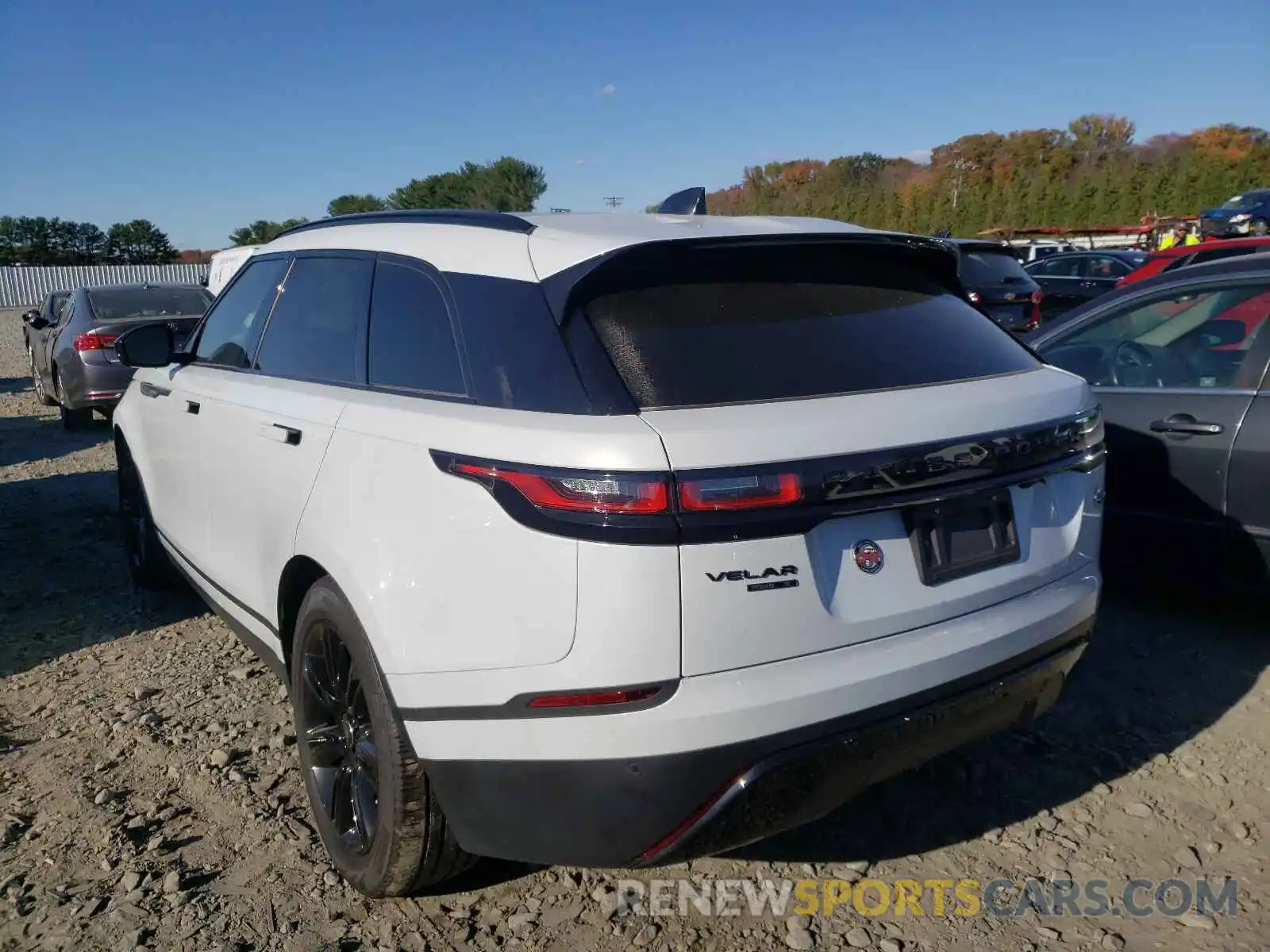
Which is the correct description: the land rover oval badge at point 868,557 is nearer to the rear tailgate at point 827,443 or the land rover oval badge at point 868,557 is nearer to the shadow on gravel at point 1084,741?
the rear tailgate at point 827,443

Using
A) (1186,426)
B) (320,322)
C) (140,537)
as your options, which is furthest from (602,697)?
(140,537)

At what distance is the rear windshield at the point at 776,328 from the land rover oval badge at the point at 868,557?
349 millimetres

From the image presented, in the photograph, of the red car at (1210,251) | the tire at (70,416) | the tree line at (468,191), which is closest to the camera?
the red car at (1210,251)

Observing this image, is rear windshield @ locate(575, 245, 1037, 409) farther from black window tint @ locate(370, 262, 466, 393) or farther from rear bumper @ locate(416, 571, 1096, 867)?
rear bumper @ locate(416, 571, 1096, 867)

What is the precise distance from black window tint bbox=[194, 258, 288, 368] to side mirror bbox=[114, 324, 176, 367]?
0.12 m

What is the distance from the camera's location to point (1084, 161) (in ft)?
191

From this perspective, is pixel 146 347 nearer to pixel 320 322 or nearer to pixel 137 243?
pixel 320 322

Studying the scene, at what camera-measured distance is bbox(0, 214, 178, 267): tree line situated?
53.0 metres

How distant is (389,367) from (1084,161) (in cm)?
6449

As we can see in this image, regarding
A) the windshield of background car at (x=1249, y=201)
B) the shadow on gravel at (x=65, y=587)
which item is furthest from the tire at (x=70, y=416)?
the windshield of background car at (x=1249, y=201)

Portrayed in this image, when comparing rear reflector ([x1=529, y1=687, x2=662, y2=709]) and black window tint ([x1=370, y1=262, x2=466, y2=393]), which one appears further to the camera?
black window tint ([x1=370, y1=262, x2=466, y2=393])

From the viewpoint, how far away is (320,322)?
3.08 meters

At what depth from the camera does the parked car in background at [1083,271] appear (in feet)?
52.5

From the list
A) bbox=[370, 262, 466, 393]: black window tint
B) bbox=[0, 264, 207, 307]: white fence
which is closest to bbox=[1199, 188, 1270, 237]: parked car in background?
bbox=[370, 262, 466, 393]: black window tint
